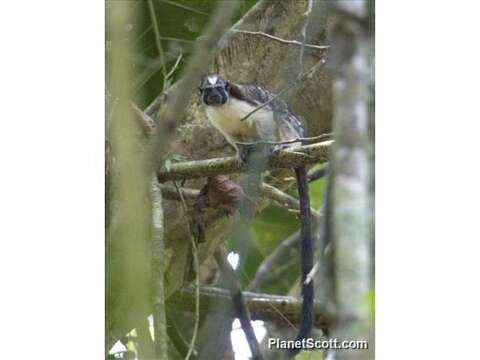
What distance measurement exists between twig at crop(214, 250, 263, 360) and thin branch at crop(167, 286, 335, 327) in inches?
0.7

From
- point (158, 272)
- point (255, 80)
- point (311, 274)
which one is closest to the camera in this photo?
point (158, 272)

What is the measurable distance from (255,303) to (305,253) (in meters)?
0.18

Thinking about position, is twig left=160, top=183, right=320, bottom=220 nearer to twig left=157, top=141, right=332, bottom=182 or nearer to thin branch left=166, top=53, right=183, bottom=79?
twig left=157, top=141, right=332, bottom=182

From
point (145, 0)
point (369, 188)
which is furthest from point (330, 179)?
point (145, 0)

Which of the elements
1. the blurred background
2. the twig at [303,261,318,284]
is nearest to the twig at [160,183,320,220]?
the blurred background

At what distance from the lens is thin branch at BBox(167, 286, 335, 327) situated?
2650 millimetres

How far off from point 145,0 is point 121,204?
525 millimetres

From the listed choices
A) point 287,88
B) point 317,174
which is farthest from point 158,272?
point 287,88

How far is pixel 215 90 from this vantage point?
2695mm

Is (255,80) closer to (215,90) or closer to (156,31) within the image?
(215,90)

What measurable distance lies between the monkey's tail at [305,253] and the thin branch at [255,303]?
0.09 ft

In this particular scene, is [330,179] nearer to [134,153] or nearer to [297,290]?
[297,290]

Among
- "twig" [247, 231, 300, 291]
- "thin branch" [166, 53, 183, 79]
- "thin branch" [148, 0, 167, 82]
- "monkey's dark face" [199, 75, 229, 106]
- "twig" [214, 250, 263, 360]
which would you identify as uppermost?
"thin branch" [148, 0, 167, 82]

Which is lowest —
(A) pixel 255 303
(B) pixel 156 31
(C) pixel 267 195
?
(A) pixel 255 303
